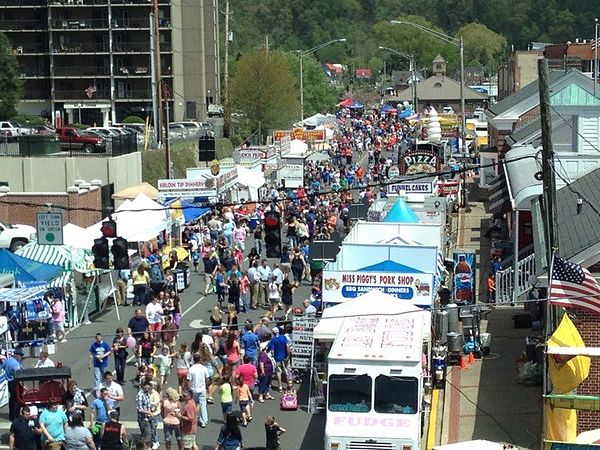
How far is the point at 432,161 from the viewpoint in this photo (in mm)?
52281

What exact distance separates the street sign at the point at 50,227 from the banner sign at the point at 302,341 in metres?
7.31

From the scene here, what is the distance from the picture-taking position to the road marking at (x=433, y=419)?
809 inches

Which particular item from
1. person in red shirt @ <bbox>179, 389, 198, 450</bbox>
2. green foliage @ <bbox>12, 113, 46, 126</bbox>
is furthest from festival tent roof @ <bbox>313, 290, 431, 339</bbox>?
green foliage @ <bbox>12, 113, 46, 126</bbox>

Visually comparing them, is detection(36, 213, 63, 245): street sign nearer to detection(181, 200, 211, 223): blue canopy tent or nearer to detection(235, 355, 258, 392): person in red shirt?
detection(235, 355, 258, 392): person in red shirt

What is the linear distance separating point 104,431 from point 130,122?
83.7 meters

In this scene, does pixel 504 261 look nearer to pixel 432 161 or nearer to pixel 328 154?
pixel 432 161

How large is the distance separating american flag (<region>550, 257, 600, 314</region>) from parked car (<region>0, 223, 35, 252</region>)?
23.6 metres

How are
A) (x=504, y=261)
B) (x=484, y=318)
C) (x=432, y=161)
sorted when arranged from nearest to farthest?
(x=484, y=318), (x=504, y=261), (x=432, y=161)

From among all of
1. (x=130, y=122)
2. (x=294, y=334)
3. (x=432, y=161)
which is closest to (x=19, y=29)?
(x=130, y=122)

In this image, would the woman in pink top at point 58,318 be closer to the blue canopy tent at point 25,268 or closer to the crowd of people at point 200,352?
the crowd of people at point 200,352

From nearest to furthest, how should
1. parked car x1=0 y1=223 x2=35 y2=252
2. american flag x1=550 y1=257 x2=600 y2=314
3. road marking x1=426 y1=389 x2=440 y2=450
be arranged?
american flag x1=550 y1=257 x2=600 y2=314 → road marking x1=426 y1=389 x2=440 y2=450 → parked car x1=0 y1=223 x2=35 y2=252

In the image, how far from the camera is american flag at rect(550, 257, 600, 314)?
18141mm

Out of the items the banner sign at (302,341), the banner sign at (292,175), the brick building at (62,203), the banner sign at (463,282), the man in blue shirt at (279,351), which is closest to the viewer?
the banner sign at (302,341)

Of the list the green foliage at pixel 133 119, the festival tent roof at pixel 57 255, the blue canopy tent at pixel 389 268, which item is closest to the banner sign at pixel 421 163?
the festival tent roof at pixel 57 255
